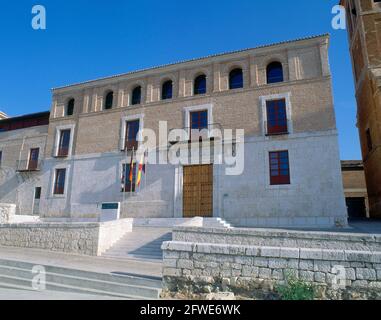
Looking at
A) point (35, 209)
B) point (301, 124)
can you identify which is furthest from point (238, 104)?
point (35, 209)

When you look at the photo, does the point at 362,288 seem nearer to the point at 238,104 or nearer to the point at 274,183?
the point at 274,183

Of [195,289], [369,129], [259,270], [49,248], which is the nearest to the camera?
[259,270]

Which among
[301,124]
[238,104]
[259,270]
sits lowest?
[259,270]

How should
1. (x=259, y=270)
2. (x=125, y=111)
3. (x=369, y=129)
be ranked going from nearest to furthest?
1. (x=259, y=270)
2. (x=369, y=129)
3. (x=125, y=111)

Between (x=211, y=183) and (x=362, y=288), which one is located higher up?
(x=211, y=183)

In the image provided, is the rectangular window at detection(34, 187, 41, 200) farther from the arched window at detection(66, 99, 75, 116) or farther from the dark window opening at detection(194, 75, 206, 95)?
the dark window opening at detection(194, 75, 206, 95)

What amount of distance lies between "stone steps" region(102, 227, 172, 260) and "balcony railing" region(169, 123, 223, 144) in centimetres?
517

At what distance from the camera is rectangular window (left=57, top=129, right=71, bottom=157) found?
1833cm

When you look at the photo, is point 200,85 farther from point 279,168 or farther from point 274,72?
point 279,168

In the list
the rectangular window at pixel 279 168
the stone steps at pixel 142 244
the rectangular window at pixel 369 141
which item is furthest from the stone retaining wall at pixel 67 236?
the rectangular window at pixel 369 141

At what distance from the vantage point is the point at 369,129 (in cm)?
1586

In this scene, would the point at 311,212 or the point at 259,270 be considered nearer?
the point at 259,270

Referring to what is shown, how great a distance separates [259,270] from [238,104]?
1086 cm

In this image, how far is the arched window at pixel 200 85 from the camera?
16353 millimetres
